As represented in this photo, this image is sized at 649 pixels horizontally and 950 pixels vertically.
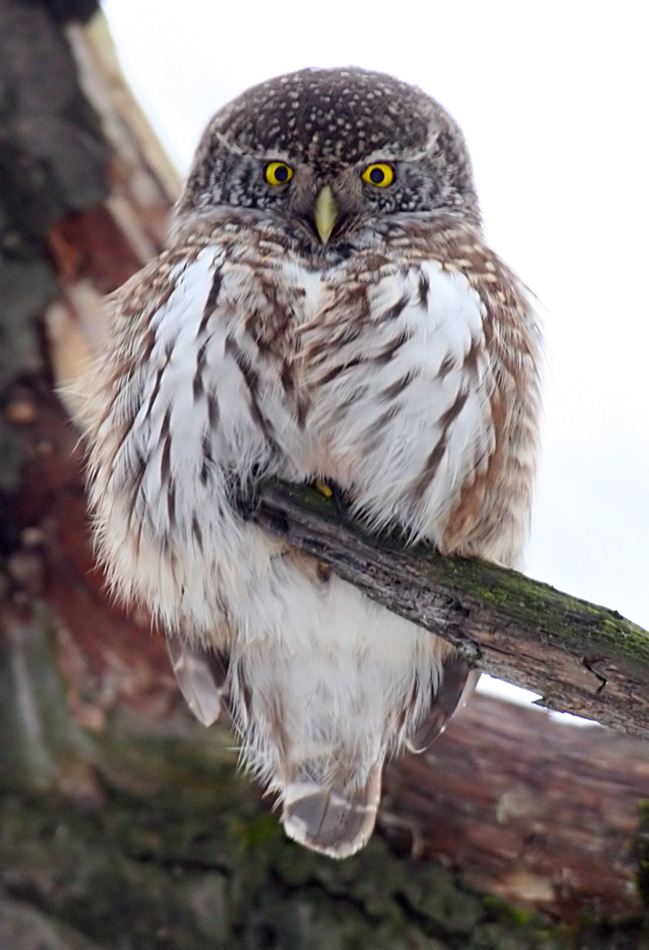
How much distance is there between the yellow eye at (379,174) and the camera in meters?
2.80

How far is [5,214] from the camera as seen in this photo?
3.56 m

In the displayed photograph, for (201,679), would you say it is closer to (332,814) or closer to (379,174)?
(332,814)

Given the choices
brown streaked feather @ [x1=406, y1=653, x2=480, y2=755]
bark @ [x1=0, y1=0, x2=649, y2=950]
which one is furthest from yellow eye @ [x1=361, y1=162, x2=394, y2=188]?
brown streaked feather @ [x1=406, y1=653, x2=480, y2=755]

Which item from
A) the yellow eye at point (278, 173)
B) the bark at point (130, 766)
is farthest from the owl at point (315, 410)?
the bark at point (130, 766)

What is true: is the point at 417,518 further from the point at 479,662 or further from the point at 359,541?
the point at 479,662

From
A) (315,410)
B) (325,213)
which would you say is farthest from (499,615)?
(325,213)

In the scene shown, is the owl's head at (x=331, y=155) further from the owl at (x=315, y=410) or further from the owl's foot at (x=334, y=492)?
the owl's foot at (x=334, y=492)

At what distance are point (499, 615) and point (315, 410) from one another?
61 cm

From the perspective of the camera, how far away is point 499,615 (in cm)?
213

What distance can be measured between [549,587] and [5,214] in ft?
7.59

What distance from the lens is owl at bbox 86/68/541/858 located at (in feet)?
7.86

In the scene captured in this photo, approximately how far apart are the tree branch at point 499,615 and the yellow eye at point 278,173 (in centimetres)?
87

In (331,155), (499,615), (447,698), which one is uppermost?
(331,155)

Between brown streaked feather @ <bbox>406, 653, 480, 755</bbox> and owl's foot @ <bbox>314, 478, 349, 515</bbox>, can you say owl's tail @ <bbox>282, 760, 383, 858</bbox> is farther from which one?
owl's foot @ <bbox>314, 478, 349, 515</bbox>
